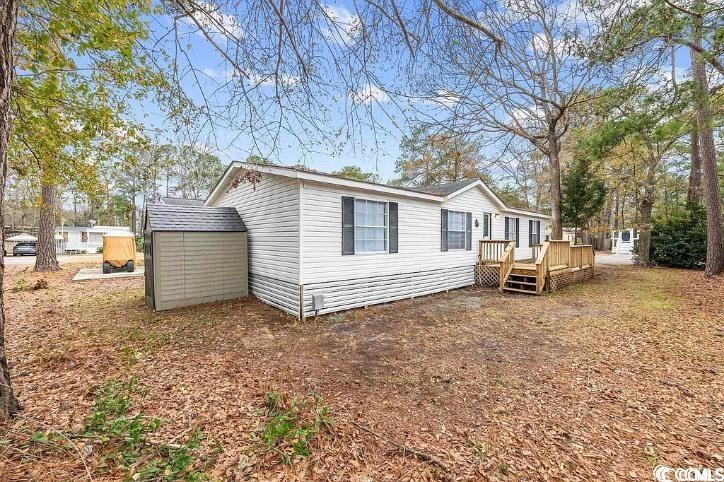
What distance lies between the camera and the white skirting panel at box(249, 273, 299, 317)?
631 centimetres

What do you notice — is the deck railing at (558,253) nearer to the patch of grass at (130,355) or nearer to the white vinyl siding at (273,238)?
the white vinyl siding at (273,238)

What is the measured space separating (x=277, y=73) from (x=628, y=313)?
802 centimetres

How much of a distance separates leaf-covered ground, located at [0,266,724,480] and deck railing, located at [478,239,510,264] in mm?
3820

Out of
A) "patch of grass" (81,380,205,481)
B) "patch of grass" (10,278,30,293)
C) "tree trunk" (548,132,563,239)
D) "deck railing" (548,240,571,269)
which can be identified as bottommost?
"patch of grass" (81,380,205,481)

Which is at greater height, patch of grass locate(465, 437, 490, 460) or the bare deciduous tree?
the bare deciduous tree

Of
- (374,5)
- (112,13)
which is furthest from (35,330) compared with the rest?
(374,5)

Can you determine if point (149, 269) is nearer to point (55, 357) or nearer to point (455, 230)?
point (55, 357)

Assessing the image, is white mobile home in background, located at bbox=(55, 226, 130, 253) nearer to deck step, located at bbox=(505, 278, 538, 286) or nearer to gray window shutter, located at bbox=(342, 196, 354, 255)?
gray window shutter, located at bbox=(342, 196, 354, 255)

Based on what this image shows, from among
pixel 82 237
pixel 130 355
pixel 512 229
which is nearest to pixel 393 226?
pixel 130 355

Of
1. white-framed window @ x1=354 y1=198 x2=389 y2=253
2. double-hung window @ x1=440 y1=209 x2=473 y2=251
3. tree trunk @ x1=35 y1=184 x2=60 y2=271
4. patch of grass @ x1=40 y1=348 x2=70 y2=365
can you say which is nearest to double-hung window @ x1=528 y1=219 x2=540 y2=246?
double-hung window @ x1=440 y1=209 x2=473 y2=251

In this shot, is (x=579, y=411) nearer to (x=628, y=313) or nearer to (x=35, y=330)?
(x=628, y=313)

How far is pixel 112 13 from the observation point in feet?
14.3

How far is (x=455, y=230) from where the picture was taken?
32.8 ft

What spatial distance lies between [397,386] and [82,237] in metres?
41.9
